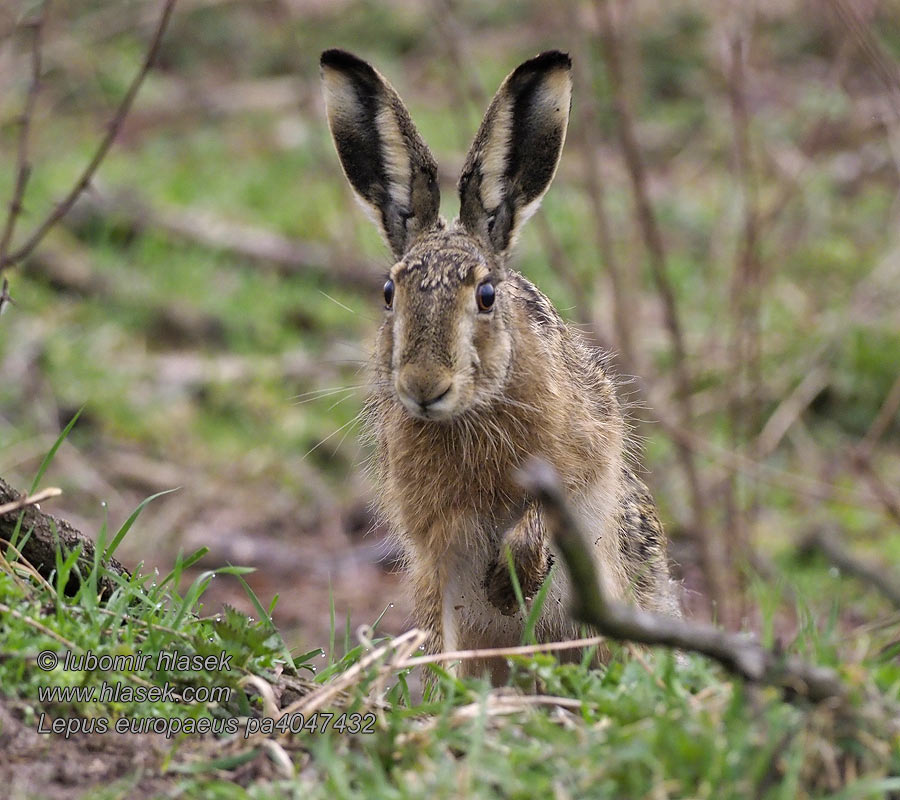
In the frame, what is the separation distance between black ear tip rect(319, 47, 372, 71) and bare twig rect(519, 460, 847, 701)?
232cm

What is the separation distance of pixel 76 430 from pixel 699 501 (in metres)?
3.86

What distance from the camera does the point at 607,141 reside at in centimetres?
1203

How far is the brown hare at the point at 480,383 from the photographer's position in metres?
3.91

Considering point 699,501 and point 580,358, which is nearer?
point 580,358

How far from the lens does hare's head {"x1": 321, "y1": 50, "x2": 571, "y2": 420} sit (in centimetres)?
383

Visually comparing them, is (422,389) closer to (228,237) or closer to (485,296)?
(485,296)

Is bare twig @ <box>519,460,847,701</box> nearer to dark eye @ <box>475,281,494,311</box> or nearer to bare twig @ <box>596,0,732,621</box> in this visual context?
dark eye @ <box>475,281,494,311</box>

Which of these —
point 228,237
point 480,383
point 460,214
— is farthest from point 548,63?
point 228,237

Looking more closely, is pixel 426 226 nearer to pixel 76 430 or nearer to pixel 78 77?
pixel 76 430

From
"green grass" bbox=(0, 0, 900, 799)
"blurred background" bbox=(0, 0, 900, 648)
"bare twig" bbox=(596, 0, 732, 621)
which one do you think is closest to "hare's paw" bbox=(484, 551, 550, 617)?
"green grass" bbox=(0, 0, 900, 799)

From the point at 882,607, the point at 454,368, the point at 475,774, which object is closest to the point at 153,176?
the point at 882,607

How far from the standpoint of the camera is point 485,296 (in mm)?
4004

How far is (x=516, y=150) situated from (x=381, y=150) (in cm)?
46

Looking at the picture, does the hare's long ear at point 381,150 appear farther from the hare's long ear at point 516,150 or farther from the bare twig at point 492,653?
the bare twig at point 492,653
